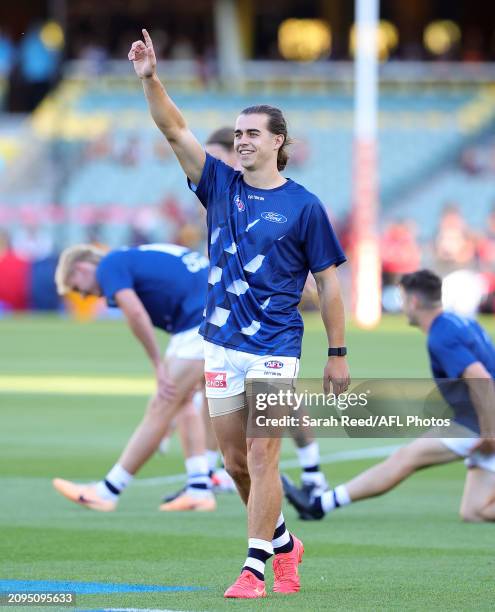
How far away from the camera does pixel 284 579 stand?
744cm

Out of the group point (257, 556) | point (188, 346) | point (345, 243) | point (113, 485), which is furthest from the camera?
point (345, 243)

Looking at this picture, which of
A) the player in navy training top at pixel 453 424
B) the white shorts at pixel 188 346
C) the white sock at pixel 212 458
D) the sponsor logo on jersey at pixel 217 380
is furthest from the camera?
the white sock at pixel 212 458

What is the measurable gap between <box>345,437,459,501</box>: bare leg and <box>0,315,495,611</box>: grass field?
0.26m

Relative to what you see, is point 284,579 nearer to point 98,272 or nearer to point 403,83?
point 98,272

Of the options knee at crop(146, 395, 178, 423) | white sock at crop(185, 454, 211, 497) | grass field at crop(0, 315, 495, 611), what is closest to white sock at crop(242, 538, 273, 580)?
grass field at crop(0, 315, 495, 611)

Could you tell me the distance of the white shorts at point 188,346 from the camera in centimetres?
1084

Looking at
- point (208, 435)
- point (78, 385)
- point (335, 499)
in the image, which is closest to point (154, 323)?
point (208, 435)

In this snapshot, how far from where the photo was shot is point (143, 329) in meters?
10.6

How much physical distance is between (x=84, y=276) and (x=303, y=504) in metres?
2.22

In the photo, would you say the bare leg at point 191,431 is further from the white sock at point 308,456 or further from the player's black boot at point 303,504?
the player's black boot at point 303,504

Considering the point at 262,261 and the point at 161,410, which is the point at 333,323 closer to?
the point at 262,261

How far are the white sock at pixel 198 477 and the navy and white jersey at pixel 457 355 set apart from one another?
1.99 m

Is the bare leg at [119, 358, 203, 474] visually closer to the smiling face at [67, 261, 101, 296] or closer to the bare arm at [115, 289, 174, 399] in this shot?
the bare arm at [115, 289, 174, 399]

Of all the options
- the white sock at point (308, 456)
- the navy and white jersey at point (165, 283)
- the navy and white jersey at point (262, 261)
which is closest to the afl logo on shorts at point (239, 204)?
the navy and white jersey at point (262, 261)
